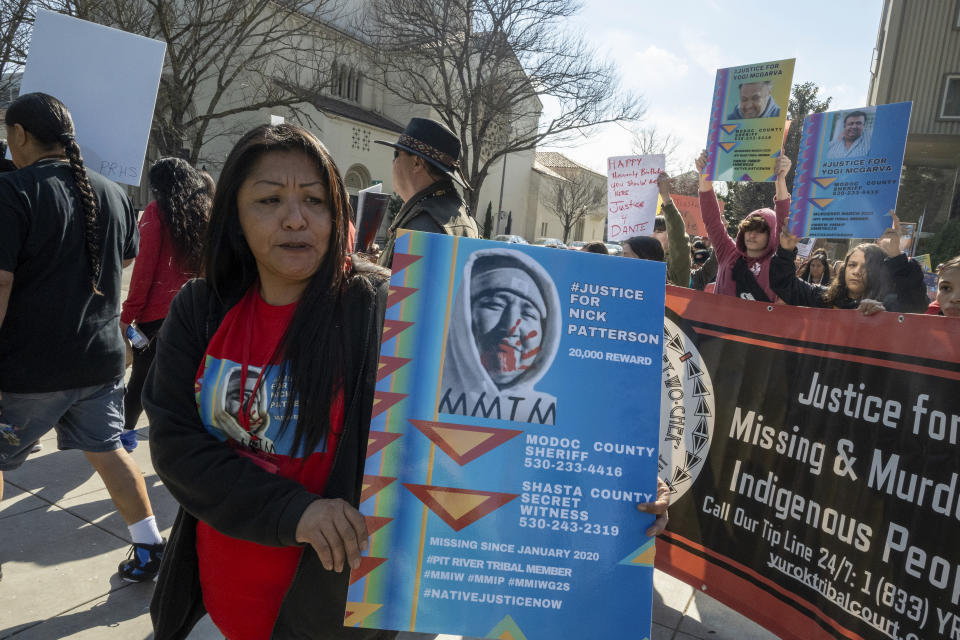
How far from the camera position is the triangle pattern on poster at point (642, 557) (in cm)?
123

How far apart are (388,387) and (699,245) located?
767cm

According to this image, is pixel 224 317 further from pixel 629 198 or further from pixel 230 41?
pixel 230 41

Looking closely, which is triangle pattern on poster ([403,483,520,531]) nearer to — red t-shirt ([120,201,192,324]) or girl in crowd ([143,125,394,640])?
girl in crowd ([143,125,394,640])

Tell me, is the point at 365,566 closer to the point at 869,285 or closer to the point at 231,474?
the point at 231,474

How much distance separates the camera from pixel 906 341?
7.62 feet

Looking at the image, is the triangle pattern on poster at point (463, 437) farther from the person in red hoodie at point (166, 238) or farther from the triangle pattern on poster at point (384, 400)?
the person in red hoodie at point (166, 238)

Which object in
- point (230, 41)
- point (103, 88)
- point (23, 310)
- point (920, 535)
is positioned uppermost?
point (230, 41)

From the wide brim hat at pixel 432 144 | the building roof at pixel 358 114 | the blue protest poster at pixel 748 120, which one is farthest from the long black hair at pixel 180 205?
the building roof at pixel 358 114

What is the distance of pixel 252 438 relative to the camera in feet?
4.68

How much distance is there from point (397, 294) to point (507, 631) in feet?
2.33

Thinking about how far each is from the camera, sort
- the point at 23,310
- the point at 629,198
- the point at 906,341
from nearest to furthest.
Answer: the point at 906,341, the point at 23,310, the point at 629,198

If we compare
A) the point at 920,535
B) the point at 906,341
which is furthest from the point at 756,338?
the point at 920,535

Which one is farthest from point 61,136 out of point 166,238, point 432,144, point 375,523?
point 375,523

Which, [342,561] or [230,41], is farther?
[230,41]
